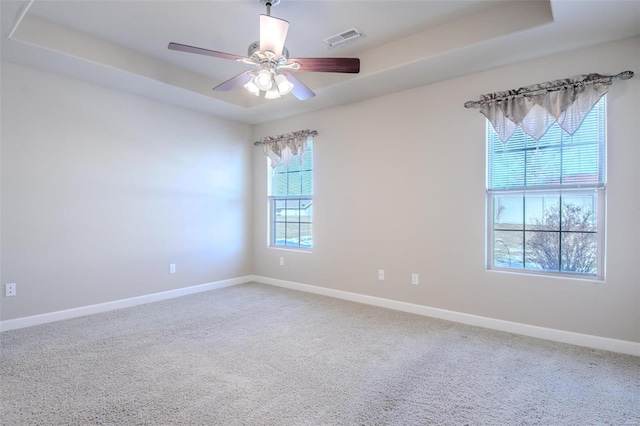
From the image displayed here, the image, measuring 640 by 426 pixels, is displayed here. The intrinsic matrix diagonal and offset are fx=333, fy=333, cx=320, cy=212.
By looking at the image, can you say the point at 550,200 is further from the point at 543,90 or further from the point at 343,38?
the point at 343,38

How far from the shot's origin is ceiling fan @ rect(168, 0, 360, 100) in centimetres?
236

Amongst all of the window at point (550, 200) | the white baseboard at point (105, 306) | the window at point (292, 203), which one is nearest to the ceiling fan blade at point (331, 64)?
the window at point (550, 200)

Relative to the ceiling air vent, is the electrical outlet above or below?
below

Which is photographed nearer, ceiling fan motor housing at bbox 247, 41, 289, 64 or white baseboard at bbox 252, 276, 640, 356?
ceiling fan motor housing at bbox 247, 41, 289, 64

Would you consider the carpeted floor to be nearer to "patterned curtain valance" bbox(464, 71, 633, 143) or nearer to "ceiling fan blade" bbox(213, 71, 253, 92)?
"patterned curtain valance" bbox(464, 71, 633, 143)

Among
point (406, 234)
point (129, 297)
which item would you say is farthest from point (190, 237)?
point (406, 234)

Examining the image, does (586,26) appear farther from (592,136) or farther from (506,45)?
(592,136)

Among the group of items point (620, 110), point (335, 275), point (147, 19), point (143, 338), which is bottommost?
point (143, 338)

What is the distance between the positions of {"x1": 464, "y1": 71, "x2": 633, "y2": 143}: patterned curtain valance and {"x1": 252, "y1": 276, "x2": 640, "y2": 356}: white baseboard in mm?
1787

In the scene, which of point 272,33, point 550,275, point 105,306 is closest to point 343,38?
point 272,33

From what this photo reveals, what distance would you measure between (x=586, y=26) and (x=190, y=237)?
4849 mm

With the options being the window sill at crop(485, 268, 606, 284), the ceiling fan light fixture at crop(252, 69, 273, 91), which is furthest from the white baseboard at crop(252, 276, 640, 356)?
the ceiling fan light fixture at crop(252, 69, 273, 91)

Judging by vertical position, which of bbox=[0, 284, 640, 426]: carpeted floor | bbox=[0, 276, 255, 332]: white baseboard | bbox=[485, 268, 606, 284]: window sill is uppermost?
bbox=[485, 268, 606, 284]: window sill

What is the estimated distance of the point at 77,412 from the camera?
1924mm
